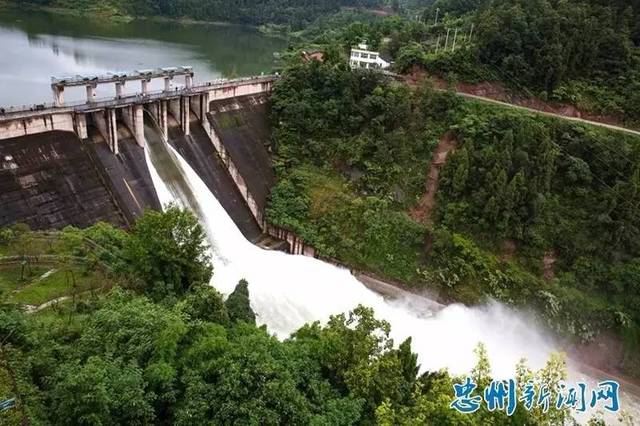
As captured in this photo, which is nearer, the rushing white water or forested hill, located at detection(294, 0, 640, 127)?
the rushing white water

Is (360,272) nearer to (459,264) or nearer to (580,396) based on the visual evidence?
(459,264)

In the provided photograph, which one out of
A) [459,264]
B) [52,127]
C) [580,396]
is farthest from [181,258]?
[459,264]

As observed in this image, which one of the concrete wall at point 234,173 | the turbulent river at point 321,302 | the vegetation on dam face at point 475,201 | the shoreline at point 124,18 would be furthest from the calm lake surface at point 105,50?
the vegetation on dam face at point 475,201

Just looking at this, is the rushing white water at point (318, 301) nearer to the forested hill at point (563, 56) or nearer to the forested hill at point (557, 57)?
the forested hill at point (557, 57)

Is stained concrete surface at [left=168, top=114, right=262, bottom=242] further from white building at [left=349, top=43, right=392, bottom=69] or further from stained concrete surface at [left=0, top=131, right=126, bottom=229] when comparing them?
white building at [left=349, top=43, right=392, bottom=69]

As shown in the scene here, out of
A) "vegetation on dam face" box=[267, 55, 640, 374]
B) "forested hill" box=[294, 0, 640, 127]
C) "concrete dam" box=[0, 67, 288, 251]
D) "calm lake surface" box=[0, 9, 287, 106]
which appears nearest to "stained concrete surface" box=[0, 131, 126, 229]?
"concrete dam" box=[0, 67, 288, 251]

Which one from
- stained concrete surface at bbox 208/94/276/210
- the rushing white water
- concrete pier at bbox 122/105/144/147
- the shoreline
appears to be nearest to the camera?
the rushing white water
